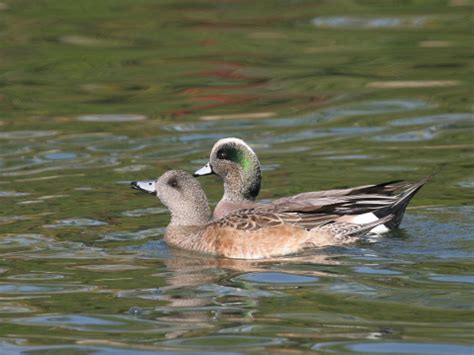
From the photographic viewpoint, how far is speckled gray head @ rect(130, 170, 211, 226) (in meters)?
10.2

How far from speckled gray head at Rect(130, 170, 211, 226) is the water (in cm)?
25

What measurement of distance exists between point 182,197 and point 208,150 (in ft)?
10.3

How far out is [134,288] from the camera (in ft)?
28.7

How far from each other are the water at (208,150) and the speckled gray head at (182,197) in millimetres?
251

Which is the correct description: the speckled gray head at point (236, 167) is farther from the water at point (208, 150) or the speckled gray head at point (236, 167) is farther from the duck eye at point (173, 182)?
the water at point (208, 150)

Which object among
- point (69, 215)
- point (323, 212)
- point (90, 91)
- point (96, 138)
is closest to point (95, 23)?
point (90, 91)

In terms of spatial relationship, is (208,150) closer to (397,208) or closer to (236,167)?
(236,167)

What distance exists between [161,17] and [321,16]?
2.06 metres

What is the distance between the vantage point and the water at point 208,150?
7.83 m

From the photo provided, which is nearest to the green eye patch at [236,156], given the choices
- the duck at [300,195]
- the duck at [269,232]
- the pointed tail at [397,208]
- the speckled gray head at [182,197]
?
the duck at [300,195]

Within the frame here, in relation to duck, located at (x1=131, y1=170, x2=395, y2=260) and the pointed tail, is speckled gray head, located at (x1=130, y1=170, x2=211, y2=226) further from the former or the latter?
the pointed tail

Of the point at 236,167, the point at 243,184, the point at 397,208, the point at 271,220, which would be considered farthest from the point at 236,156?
the point at 397,208

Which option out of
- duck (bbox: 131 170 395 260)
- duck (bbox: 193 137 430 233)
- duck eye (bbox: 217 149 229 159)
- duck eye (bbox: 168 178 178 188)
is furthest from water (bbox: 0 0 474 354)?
duck eye (bbox: 217 149 229 159)

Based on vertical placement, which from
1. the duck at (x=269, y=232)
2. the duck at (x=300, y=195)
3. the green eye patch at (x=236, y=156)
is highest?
the green eye patch at (x=236, y=156)
